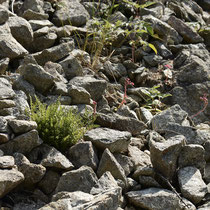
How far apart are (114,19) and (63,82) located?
9.39 feet

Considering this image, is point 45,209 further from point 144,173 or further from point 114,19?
point 114,19

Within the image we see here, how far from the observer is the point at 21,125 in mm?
4848

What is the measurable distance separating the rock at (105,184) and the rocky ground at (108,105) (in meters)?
0.01

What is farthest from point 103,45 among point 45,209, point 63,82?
point 45,209

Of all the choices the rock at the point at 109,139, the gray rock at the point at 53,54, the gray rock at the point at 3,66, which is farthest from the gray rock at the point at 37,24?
the rock at the point at 109,139

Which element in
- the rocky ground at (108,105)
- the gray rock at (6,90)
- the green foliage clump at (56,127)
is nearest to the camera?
the rocky ground at (108,105)

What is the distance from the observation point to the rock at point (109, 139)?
5340mm

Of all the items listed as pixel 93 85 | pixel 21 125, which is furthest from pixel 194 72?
pixel 21 125

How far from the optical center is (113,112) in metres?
6.31

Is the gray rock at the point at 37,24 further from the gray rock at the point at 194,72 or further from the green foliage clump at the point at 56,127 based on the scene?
the green foliage clump at the point at 56,127

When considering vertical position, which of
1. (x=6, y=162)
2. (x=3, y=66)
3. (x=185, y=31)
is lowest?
(x=3, y=66)

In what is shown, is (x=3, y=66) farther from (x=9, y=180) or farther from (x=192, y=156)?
(x=192, y=156)

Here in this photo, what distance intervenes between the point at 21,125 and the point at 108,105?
7.41ft

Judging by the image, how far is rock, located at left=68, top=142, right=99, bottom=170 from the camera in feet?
16.7
